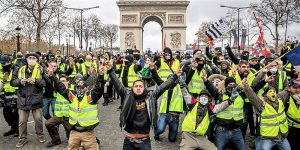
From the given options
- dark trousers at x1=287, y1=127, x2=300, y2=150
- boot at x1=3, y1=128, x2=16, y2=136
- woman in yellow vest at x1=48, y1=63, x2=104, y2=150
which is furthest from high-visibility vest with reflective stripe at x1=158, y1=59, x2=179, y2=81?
boot at x1=3, y1=128, x2=16, y2=136

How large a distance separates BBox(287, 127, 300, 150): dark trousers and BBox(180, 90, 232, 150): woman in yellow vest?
4.44ft

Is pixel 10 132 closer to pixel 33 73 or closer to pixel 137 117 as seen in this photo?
pixel 33 73

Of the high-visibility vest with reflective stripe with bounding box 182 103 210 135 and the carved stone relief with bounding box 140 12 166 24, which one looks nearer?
the high-visibility vest with reflective stripe with bounding box 182 103 210 135

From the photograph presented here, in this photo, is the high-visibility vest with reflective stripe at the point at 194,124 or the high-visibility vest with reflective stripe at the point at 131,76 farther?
the high-visibility vest with reflective stripe at the point at 131,76

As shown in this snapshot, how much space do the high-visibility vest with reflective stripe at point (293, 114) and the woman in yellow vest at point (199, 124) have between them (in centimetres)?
119

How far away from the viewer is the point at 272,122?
20.6 feet

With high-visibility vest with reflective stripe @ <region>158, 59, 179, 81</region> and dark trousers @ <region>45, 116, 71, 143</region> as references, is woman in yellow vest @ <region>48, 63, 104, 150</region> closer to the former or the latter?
dark trousers @ <region>45, 116, 71, 143</region>

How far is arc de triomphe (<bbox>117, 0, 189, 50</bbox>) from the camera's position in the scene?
152 ft

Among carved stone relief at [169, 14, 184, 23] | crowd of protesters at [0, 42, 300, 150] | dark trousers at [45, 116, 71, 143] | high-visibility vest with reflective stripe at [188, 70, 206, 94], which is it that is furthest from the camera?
carved stone relief at [169, 14, 184, 23]

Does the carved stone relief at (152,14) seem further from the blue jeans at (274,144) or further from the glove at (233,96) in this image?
the blue jeans at (274,144)

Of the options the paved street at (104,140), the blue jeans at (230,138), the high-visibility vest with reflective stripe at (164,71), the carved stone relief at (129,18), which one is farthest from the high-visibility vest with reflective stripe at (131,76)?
the carved stone relief at (129,18)

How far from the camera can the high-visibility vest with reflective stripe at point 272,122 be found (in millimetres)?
6258

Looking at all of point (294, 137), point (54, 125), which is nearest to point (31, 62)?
point (54, 125)

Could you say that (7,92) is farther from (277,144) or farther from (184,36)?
(184,36)
